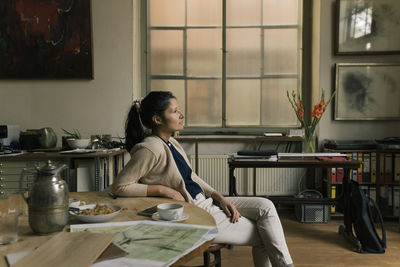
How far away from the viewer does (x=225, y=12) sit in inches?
166

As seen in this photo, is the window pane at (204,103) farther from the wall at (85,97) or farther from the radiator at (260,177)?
the wall at (85,97)

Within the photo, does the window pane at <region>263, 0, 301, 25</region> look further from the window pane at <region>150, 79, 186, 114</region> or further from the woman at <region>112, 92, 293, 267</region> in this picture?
the woman at <region>112, 92, 293, 267</region>

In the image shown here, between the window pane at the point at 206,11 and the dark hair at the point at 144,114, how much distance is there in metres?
2.61

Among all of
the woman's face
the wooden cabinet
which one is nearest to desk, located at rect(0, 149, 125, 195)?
the woman's face

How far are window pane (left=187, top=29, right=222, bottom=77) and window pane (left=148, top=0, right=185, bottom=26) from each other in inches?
7.6

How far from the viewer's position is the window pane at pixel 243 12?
420 cm

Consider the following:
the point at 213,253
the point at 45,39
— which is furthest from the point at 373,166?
the point at 45,39

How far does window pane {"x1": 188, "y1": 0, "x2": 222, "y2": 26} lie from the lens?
4.22 metres

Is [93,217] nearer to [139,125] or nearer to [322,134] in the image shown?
[139,125]

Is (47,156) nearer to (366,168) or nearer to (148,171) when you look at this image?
(148,171)

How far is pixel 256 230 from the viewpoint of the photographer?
1.73 m

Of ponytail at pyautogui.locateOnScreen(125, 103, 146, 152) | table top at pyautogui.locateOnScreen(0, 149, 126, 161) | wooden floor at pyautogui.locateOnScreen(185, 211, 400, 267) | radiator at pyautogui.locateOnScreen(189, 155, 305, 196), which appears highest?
ponytail at pyautogui.locateOnScreen(125, 103, 146, 152)

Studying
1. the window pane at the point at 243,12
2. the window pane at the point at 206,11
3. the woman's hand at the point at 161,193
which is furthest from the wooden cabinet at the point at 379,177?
the woman's hand at the point at 161,193

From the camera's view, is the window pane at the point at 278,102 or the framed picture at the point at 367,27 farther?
the window pane at the point at 278,102
